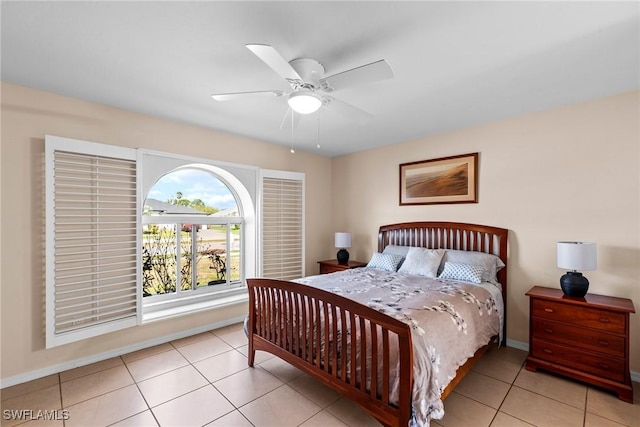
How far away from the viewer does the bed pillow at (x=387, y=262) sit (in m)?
3.70

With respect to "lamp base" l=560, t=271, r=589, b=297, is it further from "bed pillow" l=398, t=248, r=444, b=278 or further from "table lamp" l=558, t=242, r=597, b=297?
"bed pillow" l=398, t=248, r=444, b=278

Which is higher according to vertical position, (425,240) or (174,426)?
(425,240)

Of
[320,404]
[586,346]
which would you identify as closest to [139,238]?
[320,404]

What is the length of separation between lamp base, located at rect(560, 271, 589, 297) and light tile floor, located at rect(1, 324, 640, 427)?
77 centimetres

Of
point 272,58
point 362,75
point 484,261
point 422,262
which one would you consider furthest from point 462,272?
point 272,58

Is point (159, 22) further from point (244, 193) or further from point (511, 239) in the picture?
point (511, 239)

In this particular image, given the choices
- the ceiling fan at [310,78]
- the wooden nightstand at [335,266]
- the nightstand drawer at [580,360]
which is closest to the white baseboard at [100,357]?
the wooden nightstand at [335,266]

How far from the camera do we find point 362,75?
175 centimetres

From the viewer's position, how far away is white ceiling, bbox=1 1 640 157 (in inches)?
62.5

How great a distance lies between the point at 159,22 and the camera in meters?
Result: 1.68

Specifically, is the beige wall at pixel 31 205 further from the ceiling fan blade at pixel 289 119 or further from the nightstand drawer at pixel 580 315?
the nightstand drawer at pixel 580 315

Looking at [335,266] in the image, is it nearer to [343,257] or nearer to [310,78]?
[343,257]

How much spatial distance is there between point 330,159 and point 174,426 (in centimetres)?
436

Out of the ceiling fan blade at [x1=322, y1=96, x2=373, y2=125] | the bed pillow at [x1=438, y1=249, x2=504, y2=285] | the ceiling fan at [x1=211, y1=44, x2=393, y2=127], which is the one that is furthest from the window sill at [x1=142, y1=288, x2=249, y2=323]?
the ceiling fan blade at [x1=322, y1=96, x2=373, y2=125]
